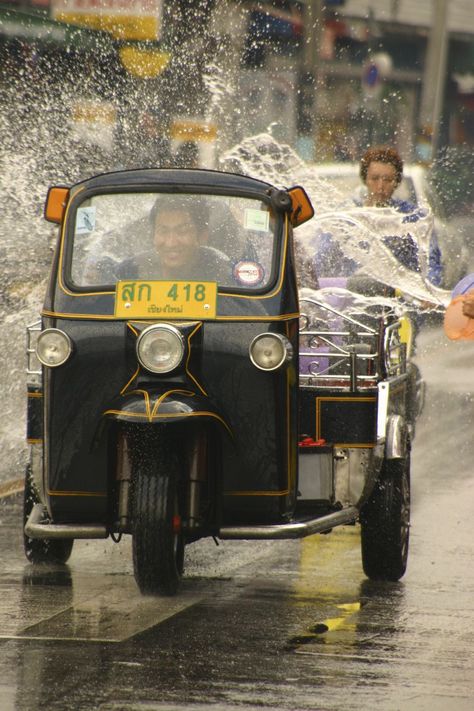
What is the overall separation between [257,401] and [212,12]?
64.6ft

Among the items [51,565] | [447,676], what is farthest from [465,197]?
[447,676]

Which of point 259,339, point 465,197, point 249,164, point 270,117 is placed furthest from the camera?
point 465,197

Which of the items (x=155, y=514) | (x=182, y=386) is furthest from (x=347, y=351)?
(x=155, y=514)

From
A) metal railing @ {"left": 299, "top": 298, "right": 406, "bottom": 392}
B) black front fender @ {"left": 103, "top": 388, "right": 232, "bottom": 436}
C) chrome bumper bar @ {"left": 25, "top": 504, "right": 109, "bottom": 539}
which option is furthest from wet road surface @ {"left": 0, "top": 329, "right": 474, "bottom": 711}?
metal railing @ {"left": 299, "top": 298, "right": 406, "bottom": 392}

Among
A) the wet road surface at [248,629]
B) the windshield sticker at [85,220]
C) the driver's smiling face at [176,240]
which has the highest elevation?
the windshield sticker at [85,220]

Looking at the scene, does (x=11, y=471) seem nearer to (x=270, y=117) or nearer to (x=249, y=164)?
(x=249, y=164)

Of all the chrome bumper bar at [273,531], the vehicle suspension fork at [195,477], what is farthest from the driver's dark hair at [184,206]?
the chrome bumper bar at [273,531]

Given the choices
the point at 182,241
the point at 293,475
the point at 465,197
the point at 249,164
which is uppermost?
the point at 465,197

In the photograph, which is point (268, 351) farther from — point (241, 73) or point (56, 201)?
point (241, 73)

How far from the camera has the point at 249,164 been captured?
1366cm

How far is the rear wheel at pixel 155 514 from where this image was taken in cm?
753

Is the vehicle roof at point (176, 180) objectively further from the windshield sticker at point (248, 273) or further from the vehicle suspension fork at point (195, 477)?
the vehicle suspension fork at point (195, 477)

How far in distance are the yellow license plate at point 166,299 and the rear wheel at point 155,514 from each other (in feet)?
2.12

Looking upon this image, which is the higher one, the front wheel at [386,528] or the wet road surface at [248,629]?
the front wheel at [386,528]
